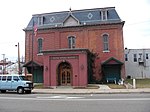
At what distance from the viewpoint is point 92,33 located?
47.6m

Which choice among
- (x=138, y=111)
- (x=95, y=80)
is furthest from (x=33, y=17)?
(x=138, y=111)

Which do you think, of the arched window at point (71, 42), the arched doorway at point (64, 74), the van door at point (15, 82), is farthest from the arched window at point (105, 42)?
the van door at point (15, 82)

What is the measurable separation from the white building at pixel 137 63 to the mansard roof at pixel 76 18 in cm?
1699

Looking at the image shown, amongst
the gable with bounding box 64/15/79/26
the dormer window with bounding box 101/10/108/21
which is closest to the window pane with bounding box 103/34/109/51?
the dormer window with bounding box 101/10/108/21

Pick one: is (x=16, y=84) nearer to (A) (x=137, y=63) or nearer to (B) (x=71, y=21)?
(B) (x=71, y=21)

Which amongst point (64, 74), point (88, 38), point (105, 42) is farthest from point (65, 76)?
point (105, 42)

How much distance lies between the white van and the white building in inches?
1426

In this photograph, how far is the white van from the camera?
29219 mm

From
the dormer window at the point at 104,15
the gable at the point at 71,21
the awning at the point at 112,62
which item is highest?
the dormer window at the point at 104,15

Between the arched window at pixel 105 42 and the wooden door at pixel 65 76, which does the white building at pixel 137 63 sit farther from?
the wooden door at pixel 65 76

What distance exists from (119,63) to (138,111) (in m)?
32.8

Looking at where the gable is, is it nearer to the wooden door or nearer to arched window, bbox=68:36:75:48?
arched window, bbox=68:36:75:48

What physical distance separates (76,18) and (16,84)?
2218 centimetres

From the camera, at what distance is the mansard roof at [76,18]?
48.0 metres
